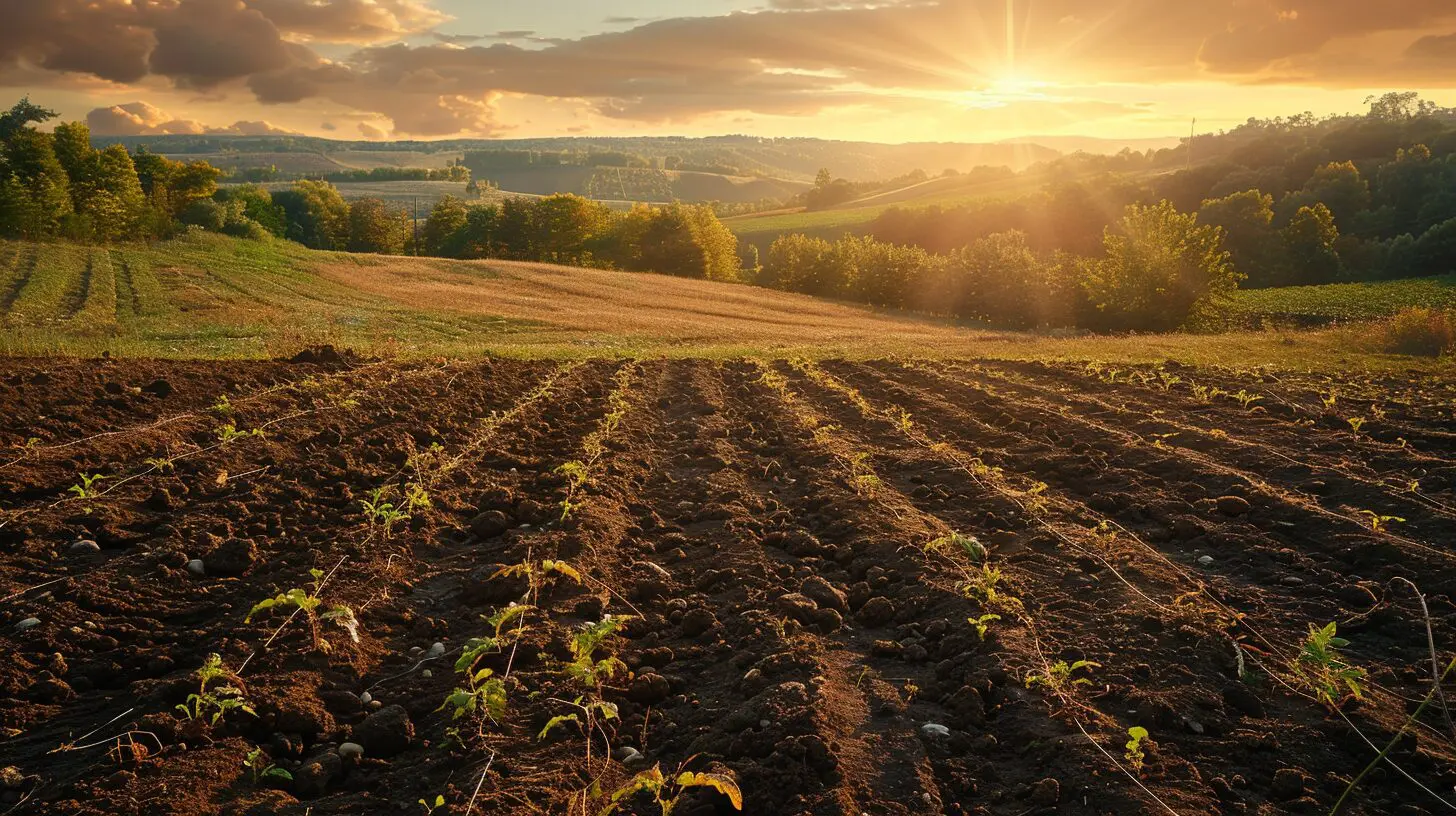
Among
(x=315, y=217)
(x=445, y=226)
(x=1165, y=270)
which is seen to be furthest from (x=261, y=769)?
(x=315, y=217)

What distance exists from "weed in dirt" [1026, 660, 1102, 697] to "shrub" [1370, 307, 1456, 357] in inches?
885

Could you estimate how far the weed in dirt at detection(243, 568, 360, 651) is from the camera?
16.0ft

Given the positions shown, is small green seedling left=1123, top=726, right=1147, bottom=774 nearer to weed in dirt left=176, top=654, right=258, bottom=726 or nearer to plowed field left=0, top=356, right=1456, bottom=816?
plowed field left=0, top=356, right=1456, bottom=816

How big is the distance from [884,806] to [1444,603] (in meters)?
4.45

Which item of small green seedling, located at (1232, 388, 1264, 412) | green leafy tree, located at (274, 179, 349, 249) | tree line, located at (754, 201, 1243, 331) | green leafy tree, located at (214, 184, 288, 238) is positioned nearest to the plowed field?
small green seedling, located at (1232, 388, 1264, 412)

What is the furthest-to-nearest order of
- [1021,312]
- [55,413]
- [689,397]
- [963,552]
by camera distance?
[1021,312] < [689,397] < [55,413] < [963,552]

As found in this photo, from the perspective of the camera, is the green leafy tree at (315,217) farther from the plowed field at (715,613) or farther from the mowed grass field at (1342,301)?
the plowed field at (715,613)

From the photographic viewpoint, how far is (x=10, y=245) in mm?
37219

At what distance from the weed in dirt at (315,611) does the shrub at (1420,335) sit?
82.5ft

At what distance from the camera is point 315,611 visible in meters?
5.34

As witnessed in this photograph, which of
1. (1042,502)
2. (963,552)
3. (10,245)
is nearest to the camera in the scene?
(963,552)

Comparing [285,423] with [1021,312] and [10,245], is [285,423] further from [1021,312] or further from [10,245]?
[1021,312]

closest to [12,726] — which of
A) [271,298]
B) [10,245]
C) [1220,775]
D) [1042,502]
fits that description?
[1220,775]

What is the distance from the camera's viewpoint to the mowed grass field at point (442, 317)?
20484 millimetres
